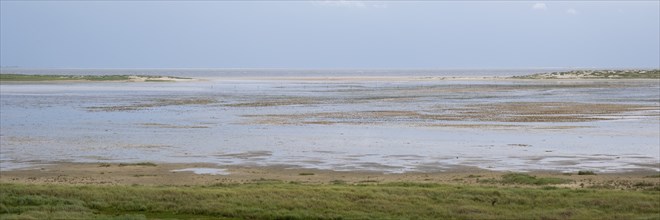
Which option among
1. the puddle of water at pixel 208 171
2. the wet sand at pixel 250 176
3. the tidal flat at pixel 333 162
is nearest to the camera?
the tidal flat at pixel 333 162

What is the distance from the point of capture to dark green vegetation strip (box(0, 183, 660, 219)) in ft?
49.9

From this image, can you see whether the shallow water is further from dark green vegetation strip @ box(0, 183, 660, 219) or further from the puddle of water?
dark green vegetation strip @ box(0, 183, 660, 219)

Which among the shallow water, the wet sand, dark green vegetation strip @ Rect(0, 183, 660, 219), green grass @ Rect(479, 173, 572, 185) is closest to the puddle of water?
the wet sand

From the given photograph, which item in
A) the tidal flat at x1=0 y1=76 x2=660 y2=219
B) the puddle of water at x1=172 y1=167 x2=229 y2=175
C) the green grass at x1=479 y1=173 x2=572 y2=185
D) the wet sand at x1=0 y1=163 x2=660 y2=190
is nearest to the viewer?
the tidal flat at x1=0 y1=76 x2=660 y2=219

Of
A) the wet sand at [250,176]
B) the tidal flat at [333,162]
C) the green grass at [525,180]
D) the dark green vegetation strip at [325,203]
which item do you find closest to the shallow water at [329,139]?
the tidal flat at [333,162]

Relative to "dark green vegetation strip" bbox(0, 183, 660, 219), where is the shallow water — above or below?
below

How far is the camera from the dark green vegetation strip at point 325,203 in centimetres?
1520

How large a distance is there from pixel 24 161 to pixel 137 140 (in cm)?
695

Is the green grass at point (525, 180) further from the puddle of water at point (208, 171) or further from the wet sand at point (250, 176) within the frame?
Answer: the puddle of water at point (208, 171)

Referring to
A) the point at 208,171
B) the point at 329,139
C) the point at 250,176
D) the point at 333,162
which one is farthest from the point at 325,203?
the point at 329,139

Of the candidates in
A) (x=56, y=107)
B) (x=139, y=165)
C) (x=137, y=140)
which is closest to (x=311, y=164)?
(x=139, y=165)

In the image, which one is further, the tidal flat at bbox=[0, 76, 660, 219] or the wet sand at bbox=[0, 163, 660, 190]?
the wet sand at bbox=[0, 163, 660, 190]

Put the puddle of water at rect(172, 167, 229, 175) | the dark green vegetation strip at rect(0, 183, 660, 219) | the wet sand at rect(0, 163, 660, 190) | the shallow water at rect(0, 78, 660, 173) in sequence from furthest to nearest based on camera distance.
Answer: the shallow water at rect(0, 78, 660, 173)
the puddle of water at rect(172, 167, 229, 175)
the wet sand at rect(0, 163, 660, 190)
the dark green vegetation strip at rect(0, 183, 660, 219)

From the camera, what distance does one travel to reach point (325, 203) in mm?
16156
